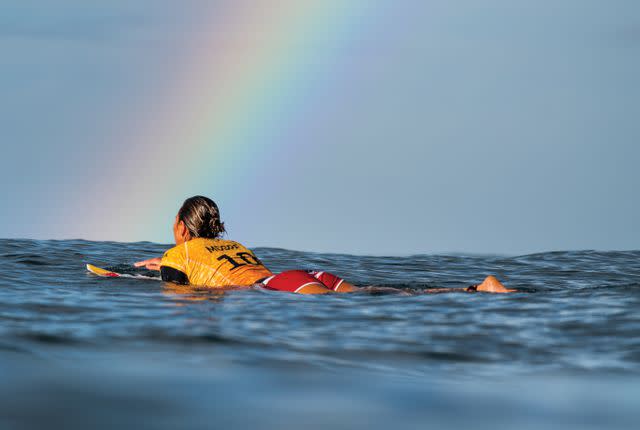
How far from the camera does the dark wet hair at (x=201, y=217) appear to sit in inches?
404

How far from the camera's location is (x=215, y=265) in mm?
9867

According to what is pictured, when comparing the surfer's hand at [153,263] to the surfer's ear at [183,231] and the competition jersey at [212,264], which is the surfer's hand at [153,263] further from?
the competition jersey at [212,264]

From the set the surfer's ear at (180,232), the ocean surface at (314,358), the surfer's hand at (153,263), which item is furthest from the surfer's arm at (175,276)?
the surfer's hand at (153,263)

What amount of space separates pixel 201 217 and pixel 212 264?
28.2 inches

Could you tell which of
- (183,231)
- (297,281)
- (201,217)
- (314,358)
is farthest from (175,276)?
(314,358)

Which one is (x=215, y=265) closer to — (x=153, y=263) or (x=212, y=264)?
(x=212, y=264)

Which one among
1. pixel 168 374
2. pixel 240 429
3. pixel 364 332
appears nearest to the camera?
pixel 240 429

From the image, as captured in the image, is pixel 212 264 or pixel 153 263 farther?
pixel 153 263

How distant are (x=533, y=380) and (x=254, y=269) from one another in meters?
5.25

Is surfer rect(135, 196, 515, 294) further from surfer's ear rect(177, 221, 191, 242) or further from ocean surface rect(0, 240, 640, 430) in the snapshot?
ocean surface rect(0, 240, 640, 430)

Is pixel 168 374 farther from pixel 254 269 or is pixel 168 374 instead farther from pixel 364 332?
pixel 254 269

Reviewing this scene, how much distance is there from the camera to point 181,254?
32.7 feet

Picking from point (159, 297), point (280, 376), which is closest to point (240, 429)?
point (280, 376)

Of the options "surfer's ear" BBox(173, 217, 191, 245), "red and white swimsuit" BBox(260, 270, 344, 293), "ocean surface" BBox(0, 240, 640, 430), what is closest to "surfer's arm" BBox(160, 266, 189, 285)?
"ocean surface" BBox(0, 240, 640, 430)
